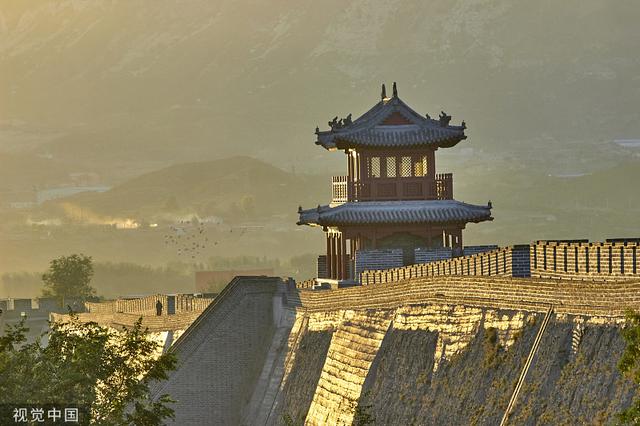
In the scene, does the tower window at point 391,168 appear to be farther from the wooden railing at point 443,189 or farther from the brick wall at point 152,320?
the brick wall at point 152,320

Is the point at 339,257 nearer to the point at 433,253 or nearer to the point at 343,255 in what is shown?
the point at 343,255

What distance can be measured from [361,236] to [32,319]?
127 feet

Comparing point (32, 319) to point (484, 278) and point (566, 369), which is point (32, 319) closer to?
point (484, 278)

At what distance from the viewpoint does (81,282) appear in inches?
3893

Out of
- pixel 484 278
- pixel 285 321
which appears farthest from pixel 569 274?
pixel 285 321

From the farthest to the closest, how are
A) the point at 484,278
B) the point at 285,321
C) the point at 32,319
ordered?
the point at 32,319
the point at 285,321
the point at 484,278

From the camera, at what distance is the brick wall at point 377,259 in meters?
49.0

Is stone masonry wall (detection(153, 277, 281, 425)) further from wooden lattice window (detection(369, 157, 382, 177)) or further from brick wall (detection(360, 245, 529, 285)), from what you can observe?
brick wall (detection(360, 245, 529, 285))

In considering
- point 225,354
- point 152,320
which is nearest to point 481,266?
point 225,354

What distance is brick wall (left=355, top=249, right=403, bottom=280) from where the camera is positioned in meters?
49.0

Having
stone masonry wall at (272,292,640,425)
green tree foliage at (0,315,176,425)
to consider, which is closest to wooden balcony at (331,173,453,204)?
stone masonry wall at (272,292,640,425)

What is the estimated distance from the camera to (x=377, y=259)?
4922 centimetres

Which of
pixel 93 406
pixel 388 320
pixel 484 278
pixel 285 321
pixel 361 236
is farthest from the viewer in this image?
pixel 361 236

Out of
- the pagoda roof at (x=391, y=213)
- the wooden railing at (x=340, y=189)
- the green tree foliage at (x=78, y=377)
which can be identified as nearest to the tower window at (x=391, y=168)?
the pagoda roof at (x=391, y=213)
